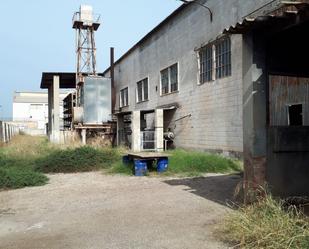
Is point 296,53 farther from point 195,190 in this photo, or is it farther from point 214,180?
point 214,180

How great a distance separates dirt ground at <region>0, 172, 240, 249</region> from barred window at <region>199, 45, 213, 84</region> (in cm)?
664

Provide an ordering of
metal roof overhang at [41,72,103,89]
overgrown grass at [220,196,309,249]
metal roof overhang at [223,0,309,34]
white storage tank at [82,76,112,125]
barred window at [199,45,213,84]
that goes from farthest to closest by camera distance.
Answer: metal roof overhang at [41,72,103,89] < white storage tank at [82,76,112,125] < barred window at [199,45,213,84] < metal roof overhang at [223,0,309,34] < overgrown grass at [220,196,309,249]

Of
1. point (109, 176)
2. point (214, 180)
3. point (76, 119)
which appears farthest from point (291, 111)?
point (76, 119)

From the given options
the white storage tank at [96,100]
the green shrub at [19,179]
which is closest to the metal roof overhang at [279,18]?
the green shrub at [19,179]

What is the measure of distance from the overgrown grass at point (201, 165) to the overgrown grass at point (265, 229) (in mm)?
7481

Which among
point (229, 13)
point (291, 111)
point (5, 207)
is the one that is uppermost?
point (229, 13)

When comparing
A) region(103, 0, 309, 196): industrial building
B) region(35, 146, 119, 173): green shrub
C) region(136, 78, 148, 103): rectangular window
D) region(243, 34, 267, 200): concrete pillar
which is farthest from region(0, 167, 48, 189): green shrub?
region(136, 78, 148, 103): rectangular window

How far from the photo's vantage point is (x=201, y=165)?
14.2 m

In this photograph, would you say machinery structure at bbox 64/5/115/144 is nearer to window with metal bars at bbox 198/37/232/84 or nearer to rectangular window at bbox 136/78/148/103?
rectangular window at bbox 136/78/148/103

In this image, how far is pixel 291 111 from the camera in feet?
40.6

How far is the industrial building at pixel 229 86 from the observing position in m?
7.67

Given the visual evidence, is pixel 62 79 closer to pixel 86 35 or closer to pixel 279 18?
pixel 86 35

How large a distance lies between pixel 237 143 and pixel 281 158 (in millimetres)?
7309

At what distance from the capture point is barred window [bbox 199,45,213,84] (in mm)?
17609
